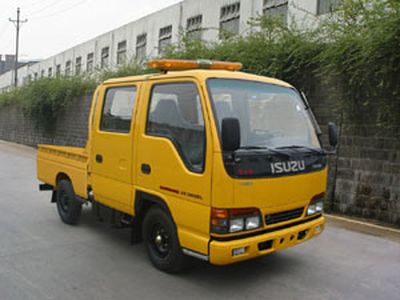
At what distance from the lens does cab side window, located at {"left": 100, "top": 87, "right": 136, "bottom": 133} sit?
16.9ft

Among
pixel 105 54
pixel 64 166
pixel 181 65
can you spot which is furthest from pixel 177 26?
pixel 181 65

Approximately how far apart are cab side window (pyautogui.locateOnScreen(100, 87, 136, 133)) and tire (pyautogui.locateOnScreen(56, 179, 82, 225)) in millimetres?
1481

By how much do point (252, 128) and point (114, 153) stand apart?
1.80 metres

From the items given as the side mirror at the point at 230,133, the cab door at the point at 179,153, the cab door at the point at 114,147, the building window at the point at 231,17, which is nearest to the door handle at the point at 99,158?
the cab door at the point at 114,147

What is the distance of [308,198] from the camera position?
15.4ft

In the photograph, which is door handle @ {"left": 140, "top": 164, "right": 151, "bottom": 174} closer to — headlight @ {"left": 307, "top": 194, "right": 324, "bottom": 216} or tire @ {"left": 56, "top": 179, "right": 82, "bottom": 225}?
headlight @ {"left": 307, "top": 194, "right": 324, "bottom": 216}

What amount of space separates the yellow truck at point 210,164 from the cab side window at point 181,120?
0.01 meters

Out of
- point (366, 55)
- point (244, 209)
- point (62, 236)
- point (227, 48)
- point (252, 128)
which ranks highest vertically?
point (227, 48)

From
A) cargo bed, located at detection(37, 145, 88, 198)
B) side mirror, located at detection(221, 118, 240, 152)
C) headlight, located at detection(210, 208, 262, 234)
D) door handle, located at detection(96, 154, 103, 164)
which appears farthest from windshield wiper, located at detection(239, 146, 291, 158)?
cargo bed, located at detection(37, 145, 88, 198)

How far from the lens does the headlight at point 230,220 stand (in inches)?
157

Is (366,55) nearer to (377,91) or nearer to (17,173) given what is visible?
(377,91)

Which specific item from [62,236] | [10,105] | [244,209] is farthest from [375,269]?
[10,105]

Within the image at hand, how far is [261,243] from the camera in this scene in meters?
4.20

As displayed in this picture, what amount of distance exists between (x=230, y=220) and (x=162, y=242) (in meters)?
1.09
